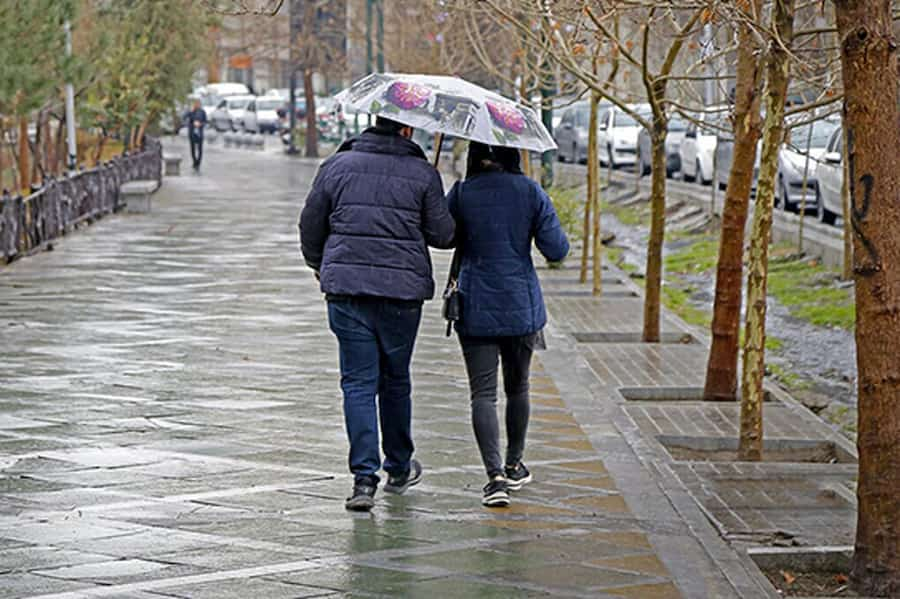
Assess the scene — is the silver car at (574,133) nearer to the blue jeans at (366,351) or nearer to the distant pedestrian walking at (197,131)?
the distant pedestrian walking at (197,131)

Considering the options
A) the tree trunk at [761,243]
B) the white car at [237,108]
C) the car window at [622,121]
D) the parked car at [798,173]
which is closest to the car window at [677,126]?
the car window at [622,121]

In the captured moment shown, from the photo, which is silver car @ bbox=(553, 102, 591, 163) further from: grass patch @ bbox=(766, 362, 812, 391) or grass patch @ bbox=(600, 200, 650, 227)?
grass patch @ bbox=(766, 362, 812, 391)

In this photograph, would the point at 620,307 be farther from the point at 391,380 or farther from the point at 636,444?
the point at 391,380

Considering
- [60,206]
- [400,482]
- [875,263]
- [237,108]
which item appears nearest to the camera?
[875,263]

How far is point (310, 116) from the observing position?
4847 centimetres

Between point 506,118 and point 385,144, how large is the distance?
56 cm

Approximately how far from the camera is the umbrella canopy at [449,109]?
7.14 m

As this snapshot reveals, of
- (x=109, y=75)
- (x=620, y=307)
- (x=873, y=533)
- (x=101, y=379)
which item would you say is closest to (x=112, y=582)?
(x=873, y=533)

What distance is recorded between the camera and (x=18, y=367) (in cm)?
1119

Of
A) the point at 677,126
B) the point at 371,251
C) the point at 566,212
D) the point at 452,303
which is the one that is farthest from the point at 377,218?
the point at 677,126

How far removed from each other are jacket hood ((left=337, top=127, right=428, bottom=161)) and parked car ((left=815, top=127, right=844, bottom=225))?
46.2ft

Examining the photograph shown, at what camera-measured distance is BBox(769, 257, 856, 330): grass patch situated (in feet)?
51.2

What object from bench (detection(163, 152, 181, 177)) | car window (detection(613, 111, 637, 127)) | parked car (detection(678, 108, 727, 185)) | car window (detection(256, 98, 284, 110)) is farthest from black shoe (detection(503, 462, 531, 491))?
car window (detection(256, 98, 284, 110))

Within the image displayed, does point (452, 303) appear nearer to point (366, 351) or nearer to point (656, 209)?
point (366, 351)
